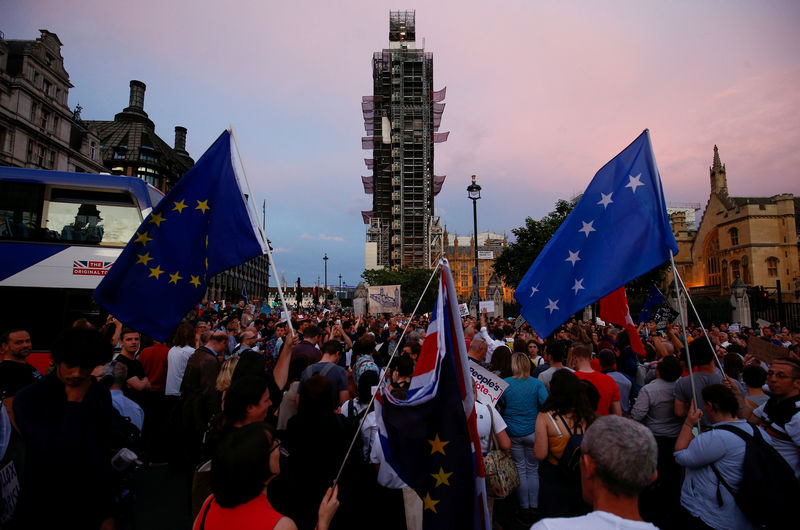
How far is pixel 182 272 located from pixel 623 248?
16.0 ft

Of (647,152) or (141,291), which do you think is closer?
(141,291)

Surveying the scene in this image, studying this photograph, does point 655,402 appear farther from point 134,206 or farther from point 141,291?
point 134,206

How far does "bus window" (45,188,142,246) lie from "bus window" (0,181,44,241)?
208 millimetres

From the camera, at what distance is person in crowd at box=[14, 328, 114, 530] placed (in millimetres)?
2645

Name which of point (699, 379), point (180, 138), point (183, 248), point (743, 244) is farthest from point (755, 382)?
point (180, 138)

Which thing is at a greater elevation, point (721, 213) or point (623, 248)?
point (721, 213)

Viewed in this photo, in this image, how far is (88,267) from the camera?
8.93 m

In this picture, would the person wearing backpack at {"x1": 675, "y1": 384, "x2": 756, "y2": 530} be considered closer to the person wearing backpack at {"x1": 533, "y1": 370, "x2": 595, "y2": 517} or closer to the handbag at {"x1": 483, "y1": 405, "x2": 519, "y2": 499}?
the person wearing backpack at {"x1": 533, "y1": 370, "x2": 595, "y2": 517}

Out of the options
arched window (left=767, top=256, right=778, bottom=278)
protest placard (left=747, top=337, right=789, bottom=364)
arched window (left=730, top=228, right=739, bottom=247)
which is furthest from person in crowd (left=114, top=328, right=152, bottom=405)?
arched window (left=730, top=228, right=739, bottom=247)

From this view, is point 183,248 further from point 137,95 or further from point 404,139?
point 404,139

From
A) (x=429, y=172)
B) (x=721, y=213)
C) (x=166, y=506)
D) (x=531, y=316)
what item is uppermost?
(x=429, y=172)

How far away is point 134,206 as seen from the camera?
9289mm

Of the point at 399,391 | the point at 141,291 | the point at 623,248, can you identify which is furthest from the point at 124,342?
the point at 623,248

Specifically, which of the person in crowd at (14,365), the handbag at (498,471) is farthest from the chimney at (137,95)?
the handbag at (498,471)
